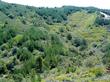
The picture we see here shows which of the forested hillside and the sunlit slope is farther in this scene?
the sunlit slope

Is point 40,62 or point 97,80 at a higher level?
point 97,80

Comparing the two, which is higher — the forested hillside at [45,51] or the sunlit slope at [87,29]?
the forested hillside at [45,51]

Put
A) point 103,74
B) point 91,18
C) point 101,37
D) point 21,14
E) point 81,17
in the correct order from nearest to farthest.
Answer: point 103,74 < point 101,37 < point 21,14 < point 91,18 < point 81,17

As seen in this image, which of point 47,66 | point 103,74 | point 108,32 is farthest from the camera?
point 108,32

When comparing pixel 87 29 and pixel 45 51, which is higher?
pixel 45 51

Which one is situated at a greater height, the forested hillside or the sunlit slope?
the forested hillside

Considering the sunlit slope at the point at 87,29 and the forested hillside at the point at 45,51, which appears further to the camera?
the sunlit slope at the point at 87,29

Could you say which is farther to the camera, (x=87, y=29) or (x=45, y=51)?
(x=87, y=29)

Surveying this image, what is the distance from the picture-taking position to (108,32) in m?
140

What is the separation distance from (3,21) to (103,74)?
316ft

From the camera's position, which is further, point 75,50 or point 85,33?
point 85,33

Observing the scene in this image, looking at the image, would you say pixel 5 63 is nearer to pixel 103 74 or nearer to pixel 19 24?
pixel 19 24

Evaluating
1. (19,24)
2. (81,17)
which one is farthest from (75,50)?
(81,17)

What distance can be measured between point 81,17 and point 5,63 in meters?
112
